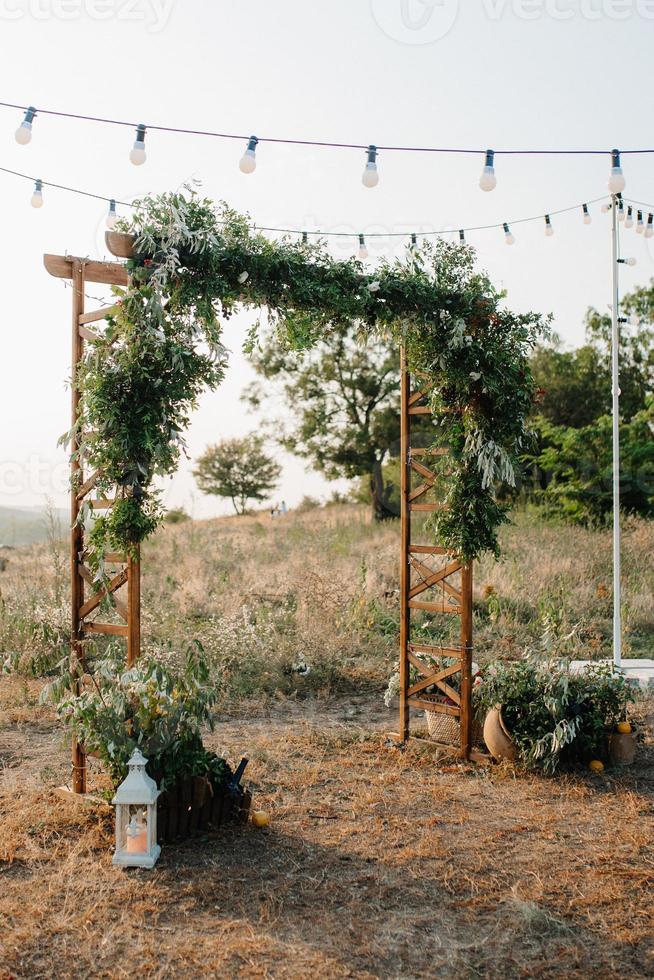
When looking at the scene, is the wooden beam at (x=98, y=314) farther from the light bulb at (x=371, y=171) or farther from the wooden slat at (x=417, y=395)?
the wooden slat at (x=417, y=395)

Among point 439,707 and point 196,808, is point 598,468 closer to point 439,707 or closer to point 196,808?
point 439,707

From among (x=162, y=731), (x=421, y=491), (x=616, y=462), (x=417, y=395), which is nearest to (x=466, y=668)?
(x=421, y=491)

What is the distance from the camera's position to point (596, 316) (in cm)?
2195

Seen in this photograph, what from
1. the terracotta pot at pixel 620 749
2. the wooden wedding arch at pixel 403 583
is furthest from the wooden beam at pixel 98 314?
the terracotta pot at pixel 620 749

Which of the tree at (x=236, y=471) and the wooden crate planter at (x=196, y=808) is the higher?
the tree at (x=236, y=471)

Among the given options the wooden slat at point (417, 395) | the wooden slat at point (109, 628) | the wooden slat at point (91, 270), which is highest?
the wooden slat at point (91, 270)

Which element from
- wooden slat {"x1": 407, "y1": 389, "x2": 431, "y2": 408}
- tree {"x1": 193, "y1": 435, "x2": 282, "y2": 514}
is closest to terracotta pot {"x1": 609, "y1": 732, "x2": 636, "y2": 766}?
wooden slat {"x1": 407, "y1": 389, "x2": 431, "y2": 408}

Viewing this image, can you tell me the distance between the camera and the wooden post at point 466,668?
6133 millimetres

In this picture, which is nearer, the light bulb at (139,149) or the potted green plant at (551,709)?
the light bulb at (139,149)

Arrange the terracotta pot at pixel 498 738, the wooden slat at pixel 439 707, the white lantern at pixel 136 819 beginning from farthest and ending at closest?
the wooden slat at pixel 439 707 < the terracotta pot at pixel 498 738 < the white lantern at pixel 136 819

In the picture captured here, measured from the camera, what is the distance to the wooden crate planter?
4.57 m

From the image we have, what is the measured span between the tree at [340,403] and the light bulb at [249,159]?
16.3m

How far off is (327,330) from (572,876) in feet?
12.0

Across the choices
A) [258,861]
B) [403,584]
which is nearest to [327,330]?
[403,584]
